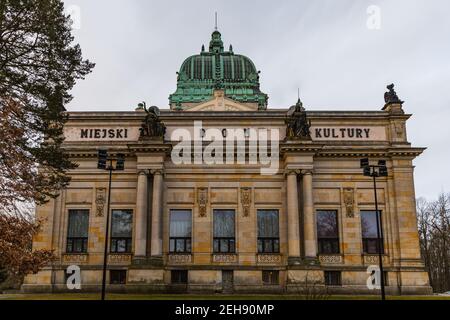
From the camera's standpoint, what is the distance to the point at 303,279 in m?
38.6

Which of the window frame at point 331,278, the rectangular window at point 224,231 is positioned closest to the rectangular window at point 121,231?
the rectangular window at point 224,231

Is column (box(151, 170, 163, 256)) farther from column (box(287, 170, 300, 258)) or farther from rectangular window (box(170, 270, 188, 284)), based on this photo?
column (box(287, 170, 300, 258))

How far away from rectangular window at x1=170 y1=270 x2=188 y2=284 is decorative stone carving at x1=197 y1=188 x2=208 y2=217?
5.06 m

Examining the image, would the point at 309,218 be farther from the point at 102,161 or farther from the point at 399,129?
the point at 102,161

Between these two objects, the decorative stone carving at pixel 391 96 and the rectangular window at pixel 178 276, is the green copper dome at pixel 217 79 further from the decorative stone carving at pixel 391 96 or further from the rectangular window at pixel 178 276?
the rectangular window at pixel 178 276

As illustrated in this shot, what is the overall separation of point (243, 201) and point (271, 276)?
6.72m

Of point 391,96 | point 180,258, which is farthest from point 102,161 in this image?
point 391,96

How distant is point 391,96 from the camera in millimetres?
44906

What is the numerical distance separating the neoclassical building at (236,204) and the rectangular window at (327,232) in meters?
0.09

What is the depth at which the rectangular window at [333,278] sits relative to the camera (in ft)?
132

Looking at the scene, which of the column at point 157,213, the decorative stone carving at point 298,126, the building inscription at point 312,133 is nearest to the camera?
the column at point 157,213
